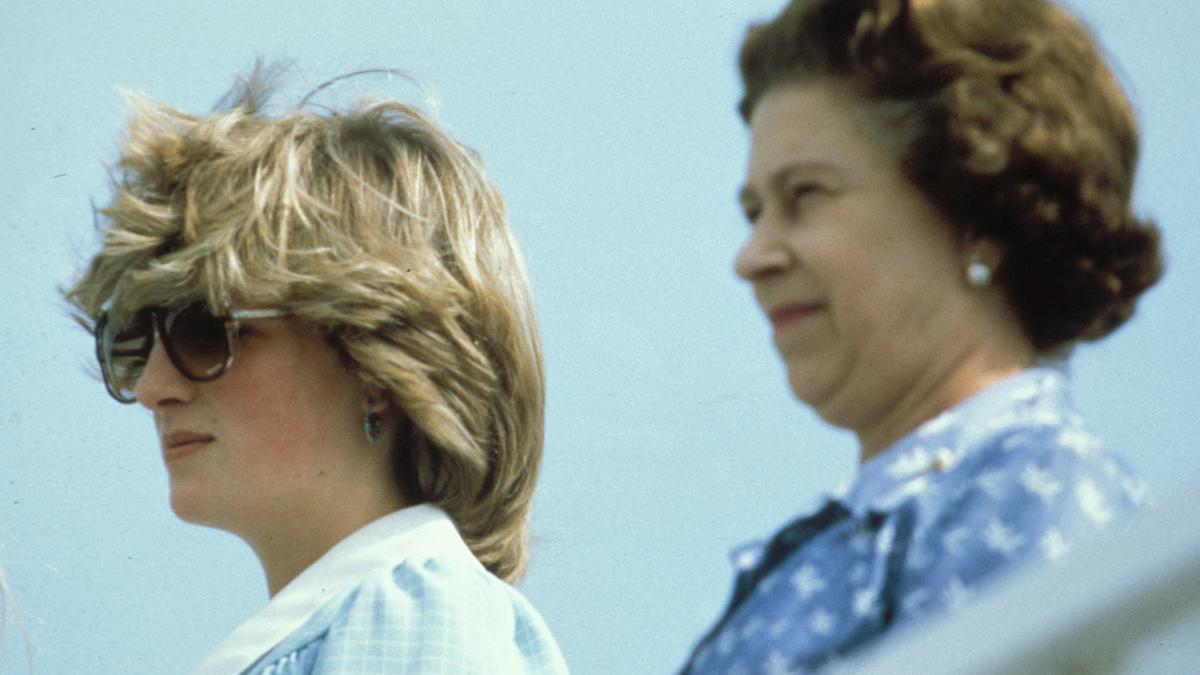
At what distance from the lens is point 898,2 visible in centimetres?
142

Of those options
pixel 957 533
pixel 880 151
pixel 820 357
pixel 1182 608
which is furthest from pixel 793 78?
pixel 1182 608

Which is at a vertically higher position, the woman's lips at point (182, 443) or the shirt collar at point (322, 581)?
the woman's lips at point (182, 443)

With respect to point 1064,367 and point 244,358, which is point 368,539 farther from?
point 1064,367

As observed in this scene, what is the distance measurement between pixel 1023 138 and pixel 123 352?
5.40 ft

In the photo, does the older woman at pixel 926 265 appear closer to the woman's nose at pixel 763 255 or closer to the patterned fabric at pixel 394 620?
the woman's nose at pixel 763 255

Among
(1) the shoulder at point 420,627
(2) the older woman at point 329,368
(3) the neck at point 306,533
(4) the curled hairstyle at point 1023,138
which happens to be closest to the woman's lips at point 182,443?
(2) the older woman at point 329,368

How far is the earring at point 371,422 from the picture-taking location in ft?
8.20

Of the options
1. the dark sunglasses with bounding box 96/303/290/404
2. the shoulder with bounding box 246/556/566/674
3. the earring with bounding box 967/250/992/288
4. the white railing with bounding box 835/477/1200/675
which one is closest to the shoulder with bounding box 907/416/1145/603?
the earring with bounding box 967/250/992/288

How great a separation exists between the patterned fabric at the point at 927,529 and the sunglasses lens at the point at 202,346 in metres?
→ 1.21

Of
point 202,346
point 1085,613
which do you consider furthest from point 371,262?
point 1085,613

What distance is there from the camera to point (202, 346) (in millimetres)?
2400

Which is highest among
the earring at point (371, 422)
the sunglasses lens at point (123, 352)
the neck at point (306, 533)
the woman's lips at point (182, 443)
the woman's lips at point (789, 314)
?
the woman's lips at point (789, 314)

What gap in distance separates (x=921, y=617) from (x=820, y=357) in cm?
28

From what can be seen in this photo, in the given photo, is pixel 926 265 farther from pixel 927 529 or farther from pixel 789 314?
pixel 927 529
